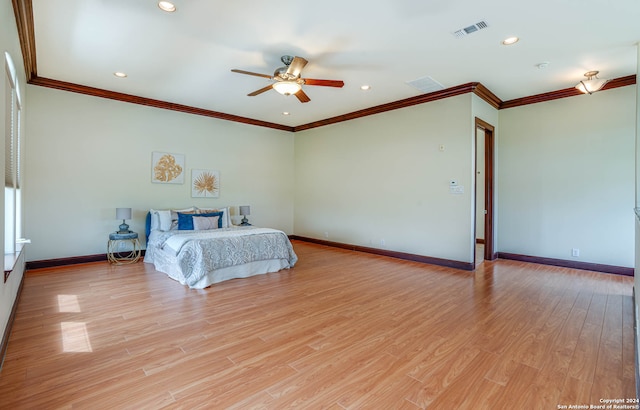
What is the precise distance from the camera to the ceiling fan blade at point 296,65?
3.67 meters

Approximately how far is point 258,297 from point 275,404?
196 centimetres

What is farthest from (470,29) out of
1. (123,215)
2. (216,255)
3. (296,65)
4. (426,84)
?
(123,215)

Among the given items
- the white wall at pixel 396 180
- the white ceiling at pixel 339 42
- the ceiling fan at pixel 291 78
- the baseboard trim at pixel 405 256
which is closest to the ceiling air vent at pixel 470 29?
the white ceiling at pixel 339 42

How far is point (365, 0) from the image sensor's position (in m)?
2.84

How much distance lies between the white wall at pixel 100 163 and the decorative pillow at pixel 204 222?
907 mm

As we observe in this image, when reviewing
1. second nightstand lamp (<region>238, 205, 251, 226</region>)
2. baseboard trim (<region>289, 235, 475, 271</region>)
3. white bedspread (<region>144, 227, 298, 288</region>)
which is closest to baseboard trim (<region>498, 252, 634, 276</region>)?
baseboard trim (<region>289, 235, 475, 271</region>)

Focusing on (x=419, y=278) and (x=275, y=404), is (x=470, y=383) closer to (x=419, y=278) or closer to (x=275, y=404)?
(x=275, y=404)

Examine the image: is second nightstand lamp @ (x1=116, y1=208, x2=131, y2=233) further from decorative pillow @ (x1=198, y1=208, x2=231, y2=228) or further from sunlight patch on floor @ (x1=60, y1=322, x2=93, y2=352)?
sunlight patch on floor @ (x1=60, y1=322, x2=93, y2=352)

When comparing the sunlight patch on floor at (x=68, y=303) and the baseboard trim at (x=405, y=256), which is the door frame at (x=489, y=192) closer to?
the baseboard trim at (x=405, y=256)

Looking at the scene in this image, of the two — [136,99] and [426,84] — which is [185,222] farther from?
[426,84]

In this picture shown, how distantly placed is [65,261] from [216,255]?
2.85m

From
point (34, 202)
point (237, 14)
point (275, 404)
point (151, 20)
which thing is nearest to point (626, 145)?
point (237, 14)

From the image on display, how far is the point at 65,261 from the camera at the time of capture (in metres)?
5.10

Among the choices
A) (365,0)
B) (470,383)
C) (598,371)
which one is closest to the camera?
(470,383)
